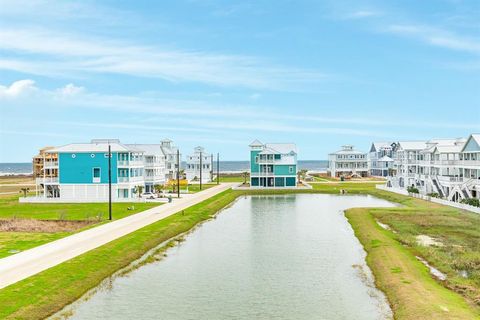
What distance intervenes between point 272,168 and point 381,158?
56380 millimetres

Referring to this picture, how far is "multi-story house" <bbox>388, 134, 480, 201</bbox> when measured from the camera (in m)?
68.6

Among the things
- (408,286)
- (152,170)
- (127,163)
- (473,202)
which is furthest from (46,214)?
(473,202)

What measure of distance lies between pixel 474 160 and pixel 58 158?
57790 mm

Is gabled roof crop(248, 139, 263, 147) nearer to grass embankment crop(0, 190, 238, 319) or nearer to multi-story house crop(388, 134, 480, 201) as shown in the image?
multi-story house crop(388, 134, 480, 201)

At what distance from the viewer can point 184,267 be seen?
105 feet

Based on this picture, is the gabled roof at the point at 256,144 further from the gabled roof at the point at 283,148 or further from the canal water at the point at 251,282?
the canal water at the point at 251,282

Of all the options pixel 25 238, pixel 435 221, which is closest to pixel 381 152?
pixel 435 221

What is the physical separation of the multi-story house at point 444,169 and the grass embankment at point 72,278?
141ft

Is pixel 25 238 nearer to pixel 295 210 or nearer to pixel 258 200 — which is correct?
pixel 295 210

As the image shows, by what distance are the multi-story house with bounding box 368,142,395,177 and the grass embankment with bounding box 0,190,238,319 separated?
365 ft

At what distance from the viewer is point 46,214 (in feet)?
183

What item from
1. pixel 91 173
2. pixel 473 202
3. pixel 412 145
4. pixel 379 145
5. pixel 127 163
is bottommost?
pixel 473 202

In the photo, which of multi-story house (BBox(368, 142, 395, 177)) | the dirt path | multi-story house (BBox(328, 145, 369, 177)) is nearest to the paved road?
the dirt path

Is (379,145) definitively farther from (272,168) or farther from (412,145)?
(272,168)
